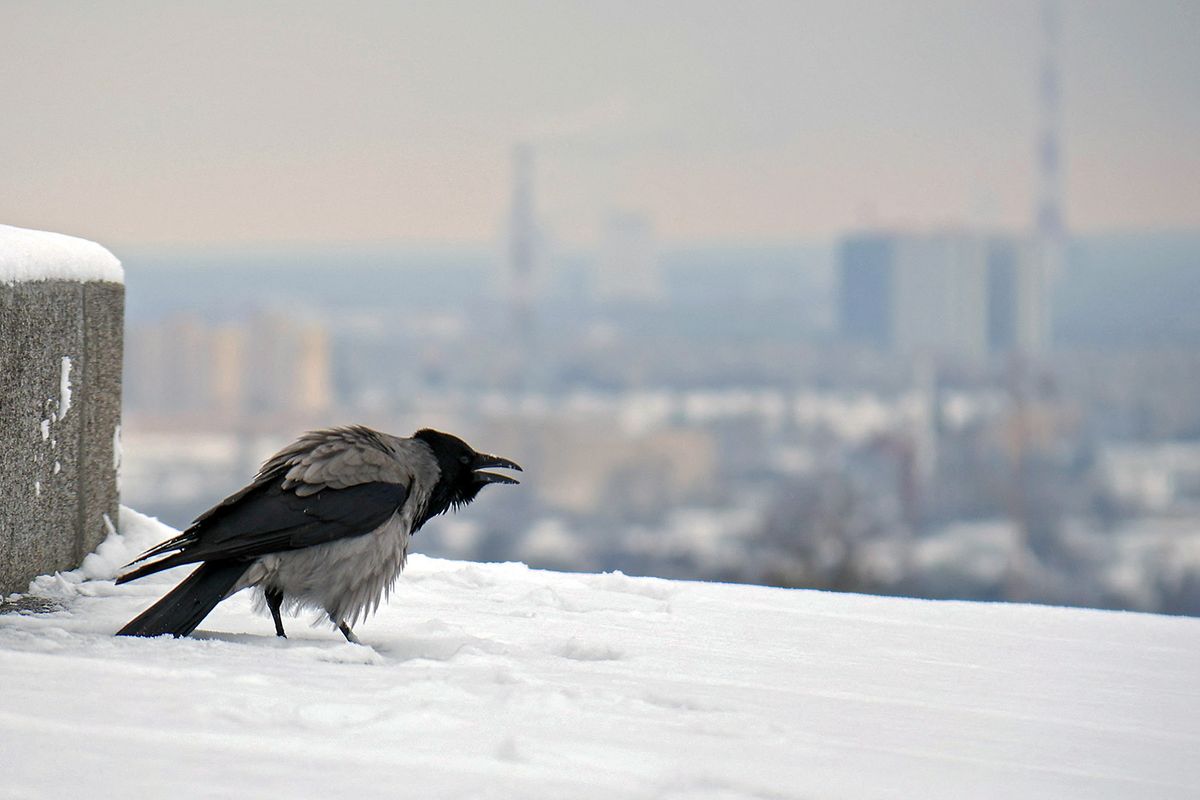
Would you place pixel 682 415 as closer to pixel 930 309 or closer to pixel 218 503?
pixel 930 309

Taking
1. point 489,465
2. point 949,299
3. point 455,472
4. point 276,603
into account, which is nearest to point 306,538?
point 276,603

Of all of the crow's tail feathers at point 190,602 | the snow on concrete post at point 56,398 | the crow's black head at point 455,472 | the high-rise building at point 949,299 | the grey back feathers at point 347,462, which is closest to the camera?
the crow's tail feathers at point 190,602

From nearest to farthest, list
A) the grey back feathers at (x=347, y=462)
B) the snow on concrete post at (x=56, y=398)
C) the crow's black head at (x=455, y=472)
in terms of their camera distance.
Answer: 1. the grey back feathers at (x=347, y=462)
2. the snow on concrete post at (x=56, y=398)
3. the crow's black head at (x=455, y=472)

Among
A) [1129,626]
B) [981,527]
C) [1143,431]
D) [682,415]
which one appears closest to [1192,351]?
[1143,431]

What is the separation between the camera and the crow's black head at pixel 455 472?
14.6ft

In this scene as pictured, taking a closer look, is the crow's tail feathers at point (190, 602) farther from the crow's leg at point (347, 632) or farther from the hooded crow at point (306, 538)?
the crow's leg at point (347, 632)

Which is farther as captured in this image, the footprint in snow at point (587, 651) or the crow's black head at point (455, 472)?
the crow's black head at point (455, 472)

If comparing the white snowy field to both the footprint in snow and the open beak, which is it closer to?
the footprint in snow

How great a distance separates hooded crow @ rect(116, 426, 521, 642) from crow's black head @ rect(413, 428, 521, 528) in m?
0.21

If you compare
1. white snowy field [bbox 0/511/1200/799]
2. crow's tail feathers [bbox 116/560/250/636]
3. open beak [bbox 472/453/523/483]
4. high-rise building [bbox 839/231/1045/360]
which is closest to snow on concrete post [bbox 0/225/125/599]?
white snowy field [bbox 0/511/1200/799]

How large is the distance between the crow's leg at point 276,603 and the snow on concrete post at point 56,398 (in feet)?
2.83

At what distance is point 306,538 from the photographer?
3.80 meters

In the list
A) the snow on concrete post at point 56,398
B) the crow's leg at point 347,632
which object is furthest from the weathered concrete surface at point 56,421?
the crow's leg at point 347,632

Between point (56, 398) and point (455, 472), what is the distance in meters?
1.33
